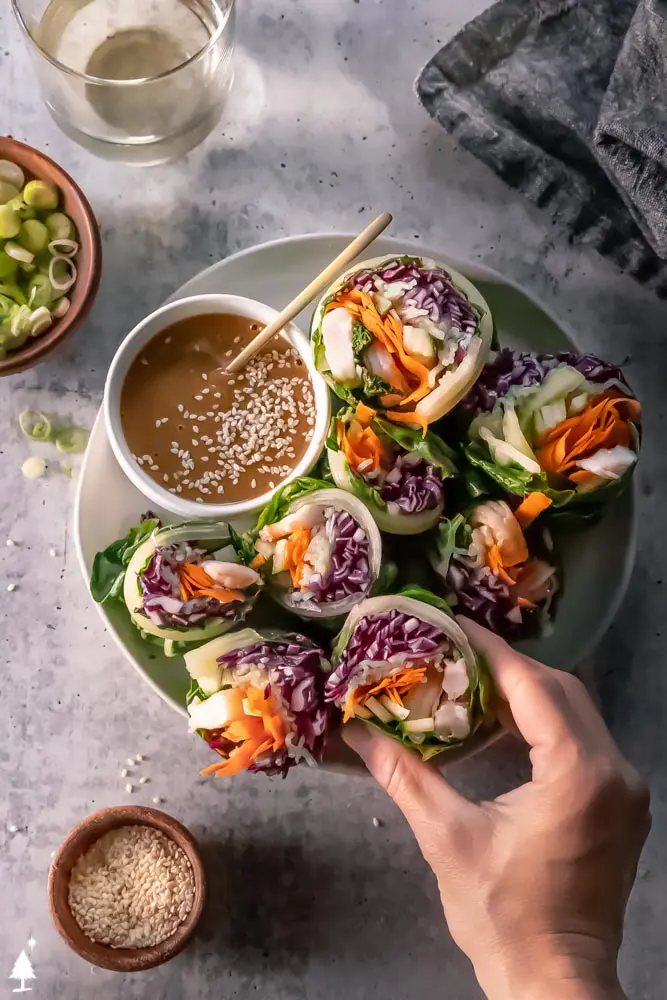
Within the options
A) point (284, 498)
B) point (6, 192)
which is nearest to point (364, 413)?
point (284, 498)

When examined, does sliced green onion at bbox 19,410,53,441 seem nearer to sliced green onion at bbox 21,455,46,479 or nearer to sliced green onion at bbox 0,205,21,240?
sliced green onion at bbox 21,455,46,479

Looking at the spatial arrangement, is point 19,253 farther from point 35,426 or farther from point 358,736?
point 358,736

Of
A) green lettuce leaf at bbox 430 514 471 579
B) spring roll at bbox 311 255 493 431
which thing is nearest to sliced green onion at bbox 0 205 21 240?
spring roll at bbox 311 255 493 431

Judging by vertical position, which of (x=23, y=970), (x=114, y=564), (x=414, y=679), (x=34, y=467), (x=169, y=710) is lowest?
(x=23, y=970)

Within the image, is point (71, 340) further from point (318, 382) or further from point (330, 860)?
point (330, 860)

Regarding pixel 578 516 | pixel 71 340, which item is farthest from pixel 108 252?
pixel 578 516

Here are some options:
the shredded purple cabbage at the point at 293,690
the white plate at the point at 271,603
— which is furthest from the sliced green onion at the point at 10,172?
the shredded purple cabbage at the point at 293,690
